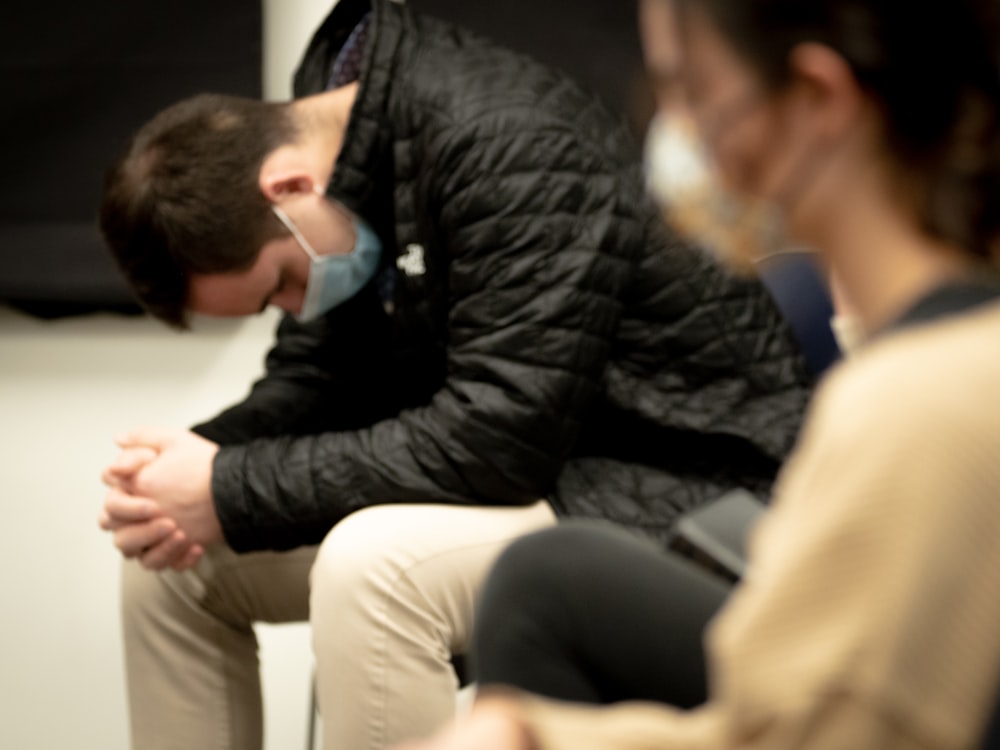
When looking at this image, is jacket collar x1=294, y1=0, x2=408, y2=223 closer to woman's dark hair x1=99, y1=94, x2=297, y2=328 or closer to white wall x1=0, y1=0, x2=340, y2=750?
woman's dark hair x1=99, y1=94, x2=297, y2=328

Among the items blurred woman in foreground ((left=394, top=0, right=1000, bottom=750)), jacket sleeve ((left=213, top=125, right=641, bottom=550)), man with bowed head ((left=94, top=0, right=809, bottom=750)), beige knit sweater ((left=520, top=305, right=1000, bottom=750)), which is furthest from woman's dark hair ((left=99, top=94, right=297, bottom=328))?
beige knit sweater ((left=520, top=305, right=1000, bottom=750))

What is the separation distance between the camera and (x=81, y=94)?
6.22 ft

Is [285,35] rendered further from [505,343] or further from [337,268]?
[505,343]

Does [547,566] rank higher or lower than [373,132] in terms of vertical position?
lower


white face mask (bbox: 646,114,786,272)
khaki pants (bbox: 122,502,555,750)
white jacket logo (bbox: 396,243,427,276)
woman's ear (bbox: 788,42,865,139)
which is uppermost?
woman's ear (bbox: 788,42,865,139)

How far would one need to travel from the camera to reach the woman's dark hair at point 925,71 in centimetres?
55

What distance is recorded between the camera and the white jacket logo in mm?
1321

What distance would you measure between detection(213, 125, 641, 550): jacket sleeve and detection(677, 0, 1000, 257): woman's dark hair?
643mm

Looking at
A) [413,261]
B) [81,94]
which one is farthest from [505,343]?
[81,94]

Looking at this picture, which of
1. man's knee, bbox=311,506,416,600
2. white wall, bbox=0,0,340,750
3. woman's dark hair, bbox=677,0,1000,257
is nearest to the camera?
woman's dark hair, bbox=677,0,1000,257

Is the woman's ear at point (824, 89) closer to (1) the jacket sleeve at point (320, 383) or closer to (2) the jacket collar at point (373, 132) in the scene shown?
(2) the jacket collar at point (373, 132)

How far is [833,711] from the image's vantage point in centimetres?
45

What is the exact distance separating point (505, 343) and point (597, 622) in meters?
0.49

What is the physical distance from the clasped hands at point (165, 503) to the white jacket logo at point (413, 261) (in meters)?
0.30
